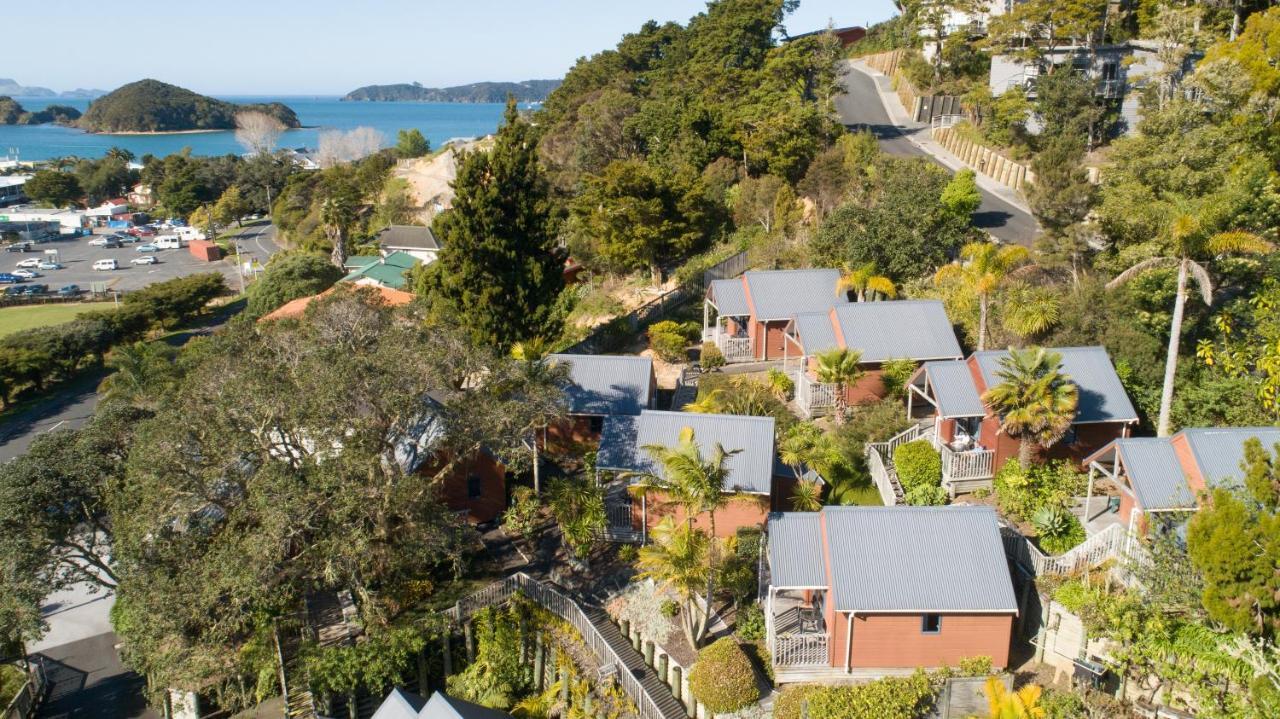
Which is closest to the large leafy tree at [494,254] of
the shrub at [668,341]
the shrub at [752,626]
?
the shrub at [668,341]

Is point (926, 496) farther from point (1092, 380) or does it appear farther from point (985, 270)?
point (985, 270)

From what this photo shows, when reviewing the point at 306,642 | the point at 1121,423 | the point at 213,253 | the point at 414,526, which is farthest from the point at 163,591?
the point at 213,253

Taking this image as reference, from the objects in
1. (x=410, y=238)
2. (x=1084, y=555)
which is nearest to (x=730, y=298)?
(x=1084, y=555)

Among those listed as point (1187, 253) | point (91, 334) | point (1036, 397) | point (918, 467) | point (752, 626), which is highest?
point (1187, 253)

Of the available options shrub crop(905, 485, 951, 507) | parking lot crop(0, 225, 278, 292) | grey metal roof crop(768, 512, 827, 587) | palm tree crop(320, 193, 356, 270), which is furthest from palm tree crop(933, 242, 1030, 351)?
parking lot crop(0, 225, 278, 292)

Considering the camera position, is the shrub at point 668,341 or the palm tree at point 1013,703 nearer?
the palm tree at point 1013,703

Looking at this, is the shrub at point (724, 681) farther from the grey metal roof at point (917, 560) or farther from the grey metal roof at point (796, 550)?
the grey metal roof at point (917, 560)
